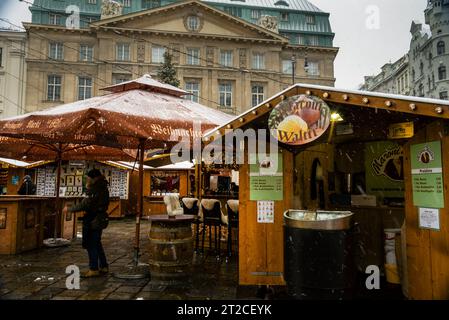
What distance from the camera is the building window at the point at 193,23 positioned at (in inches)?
1318

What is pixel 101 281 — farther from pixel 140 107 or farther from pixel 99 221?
pixel 140 107

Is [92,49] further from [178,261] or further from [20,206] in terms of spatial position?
[178,261]

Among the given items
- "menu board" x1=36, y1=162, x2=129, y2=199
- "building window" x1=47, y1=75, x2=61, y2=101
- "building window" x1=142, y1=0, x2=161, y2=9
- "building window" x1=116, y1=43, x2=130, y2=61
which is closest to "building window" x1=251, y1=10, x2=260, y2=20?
"building window" x1=142, y1=0, x2=161, y2=9

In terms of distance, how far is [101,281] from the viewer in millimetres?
6027

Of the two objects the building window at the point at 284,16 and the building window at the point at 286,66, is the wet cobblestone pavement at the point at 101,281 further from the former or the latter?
the building window at the point at 284,16

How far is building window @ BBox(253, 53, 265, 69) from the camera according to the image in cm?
3453

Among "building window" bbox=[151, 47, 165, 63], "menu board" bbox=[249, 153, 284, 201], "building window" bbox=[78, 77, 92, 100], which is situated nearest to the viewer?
"menu board" bbox=[249, 153, 284, 201]

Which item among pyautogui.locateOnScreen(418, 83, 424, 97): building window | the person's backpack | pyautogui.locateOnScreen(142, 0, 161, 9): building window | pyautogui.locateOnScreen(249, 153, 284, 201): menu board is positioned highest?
pyautogui.locateOnScreen(142, 0, 161, 9): building window

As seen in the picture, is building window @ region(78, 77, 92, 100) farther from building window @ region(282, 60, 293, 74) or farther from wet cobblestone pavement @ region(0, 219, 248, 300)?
wet cobblestone pavement @ region(0, 219, 248, 300)

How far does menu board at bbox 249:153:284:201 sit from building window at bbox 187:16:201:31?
99.4 feet

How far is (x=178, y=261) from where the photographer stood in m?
6.14
